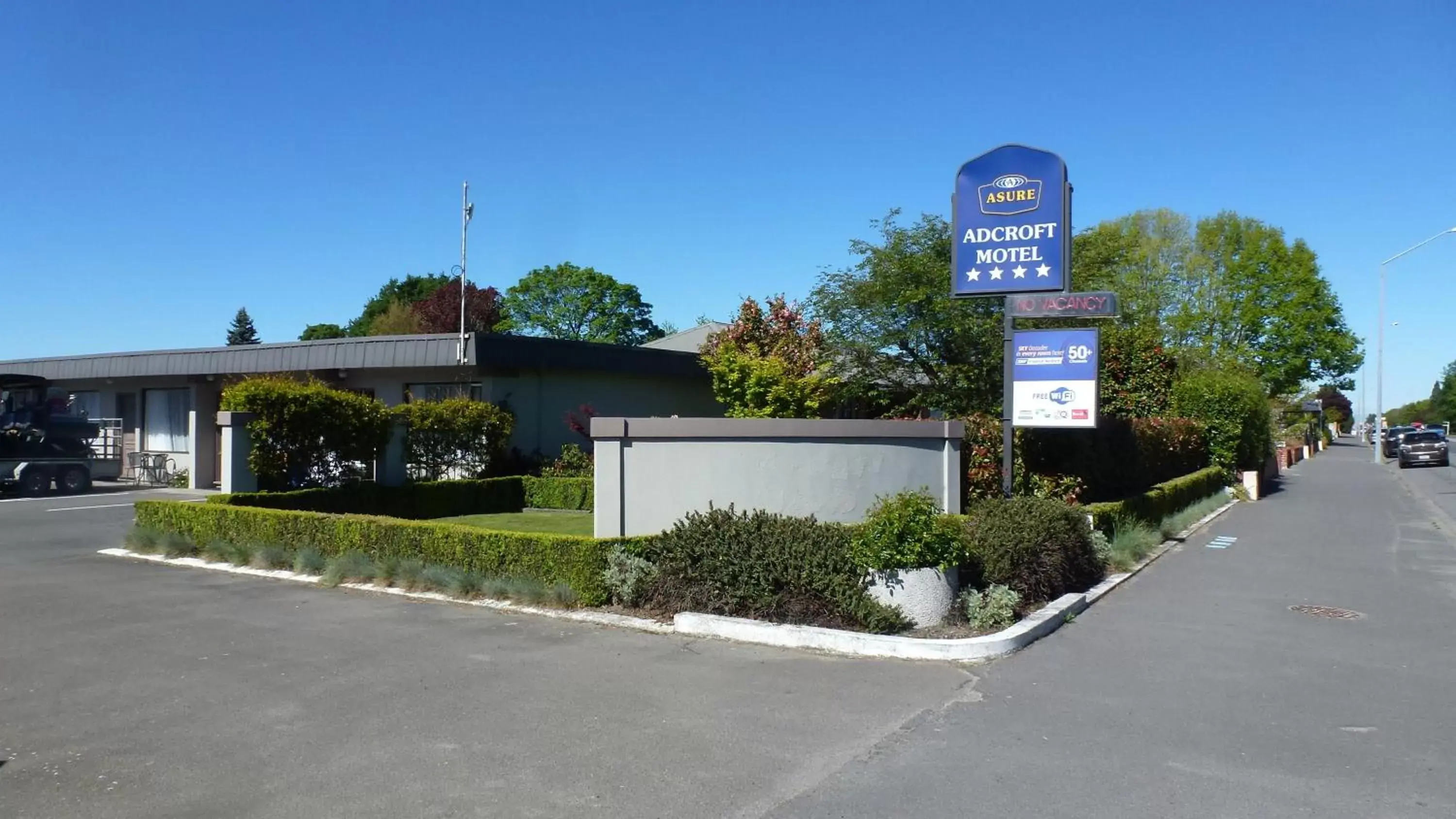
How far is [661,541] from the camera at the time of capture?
10.6m

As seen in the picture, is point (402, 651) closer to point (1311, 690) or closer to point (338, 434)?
point (1311, 690)

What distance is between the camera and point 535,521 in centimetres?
1894

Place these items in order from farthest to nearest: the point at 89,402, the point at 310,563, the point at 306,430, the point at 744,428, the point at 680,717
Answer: the point at 89,402
the point at 306,430
the point at 310,563
the point at 744,428
the point at 680,717

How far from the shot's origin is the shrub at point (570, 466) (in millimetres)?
22031

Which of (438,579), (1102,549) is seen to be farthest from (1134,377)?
(438,579)

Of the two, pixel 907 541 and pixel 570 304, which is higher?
pixel 570 304

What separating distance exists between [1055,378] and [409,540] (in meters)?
8.22

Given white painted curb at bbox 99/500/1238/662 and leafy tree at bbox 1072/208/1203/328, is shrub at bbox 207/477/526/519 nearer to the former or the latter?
white painted curb at bbox 99/500/1238/662

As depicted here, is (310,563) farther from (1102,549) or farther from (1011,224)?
(1102,549)

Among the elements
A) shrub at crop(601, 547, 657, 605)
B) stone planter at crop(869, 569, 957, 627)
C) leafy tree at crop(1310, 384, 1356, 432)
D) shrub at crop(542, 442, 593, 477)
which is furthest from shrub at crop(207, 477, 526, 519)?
leafy tree at crop(1310, 384, 1356, 432)

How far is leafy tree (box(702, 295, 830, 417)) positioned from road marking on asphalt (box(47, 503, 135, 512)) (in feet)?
39.5

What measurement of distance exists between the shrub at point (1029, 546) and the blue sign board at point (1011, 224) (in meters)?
2.90

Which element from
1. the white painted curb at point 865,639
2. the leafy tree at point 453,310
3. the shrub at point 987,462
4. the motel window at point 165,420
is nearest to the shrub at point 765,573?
the white painted curb at point 865,639

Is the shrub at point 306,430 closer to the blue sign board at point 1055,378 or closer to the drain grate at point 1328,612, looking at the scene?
the blue sign board at point 1055,378
